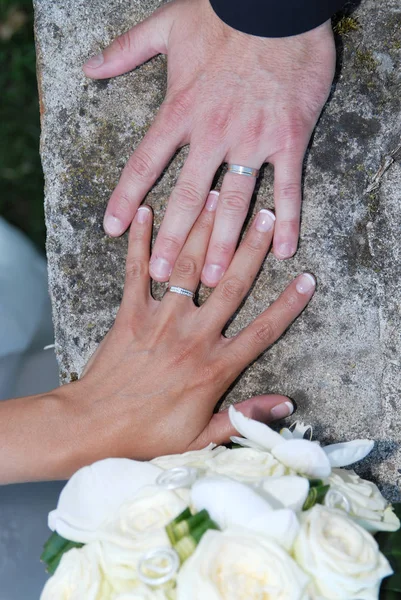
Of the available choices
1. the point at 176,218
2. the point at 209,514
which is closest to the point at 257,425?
the point at 209,514

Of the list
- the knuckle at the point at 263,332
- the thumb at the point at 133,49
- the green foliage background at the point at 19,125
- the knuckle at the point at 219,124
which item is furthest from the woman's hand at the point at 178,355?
the green foliage background at the point at 19,125

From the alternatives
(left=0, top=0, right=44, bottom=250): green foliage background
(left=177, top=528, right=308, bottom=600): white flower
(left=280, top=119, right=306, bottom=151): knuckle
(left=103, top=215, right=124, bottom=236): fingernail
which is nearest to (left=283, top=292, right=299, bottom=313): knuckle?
(left=280, top=119, right=306, bottom=151): knuckle

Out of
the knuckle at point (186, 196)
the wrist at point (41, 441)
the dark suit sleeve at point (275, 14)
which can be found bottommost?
the wrist at point (41, 441)

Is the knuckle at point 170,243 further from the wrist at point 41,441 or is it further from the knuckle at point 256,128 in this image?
the wrist at point 41,441

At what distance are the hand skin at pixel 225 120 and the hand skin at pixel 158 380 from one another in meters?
0.04

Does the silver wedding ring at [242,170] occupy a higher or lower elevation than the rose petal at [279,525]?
higher

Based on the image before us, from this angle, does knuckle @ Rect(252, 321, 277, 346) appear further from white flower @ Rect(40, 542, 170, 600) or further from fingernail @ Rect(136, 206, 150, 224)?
white flower @ Rect(40, 542, 170, 600)

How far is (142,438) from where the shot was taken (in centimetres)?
124

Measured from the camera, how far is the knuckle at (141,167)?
1.29m

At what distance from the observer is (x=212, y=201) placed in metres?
1.30

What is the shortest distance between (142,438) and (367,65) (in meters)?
1.00

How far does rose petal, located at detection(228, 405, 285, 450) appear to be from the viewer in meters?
0.77

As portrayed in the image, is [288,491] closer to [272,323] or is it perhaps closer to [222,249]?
[272,323]

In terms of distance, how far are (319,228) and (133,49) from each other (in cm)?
61
